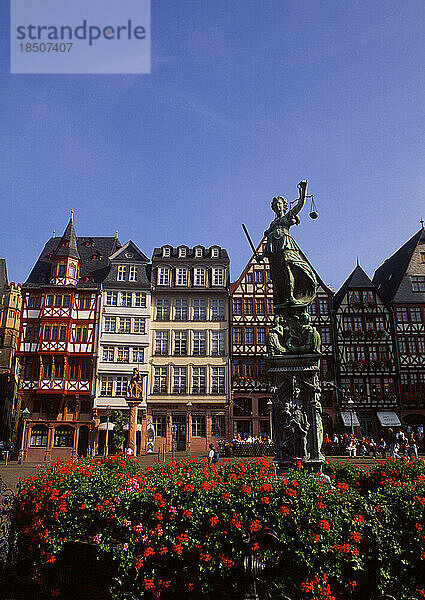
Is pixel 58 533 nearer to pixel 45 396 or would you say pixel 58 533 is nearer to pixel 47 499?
pixel 47 499

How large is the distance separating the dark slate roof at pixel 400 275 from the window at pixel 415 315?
2.73ft

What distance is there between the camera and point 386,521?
6.39 meters

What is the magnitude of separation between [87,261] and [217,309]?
13424 millimetres

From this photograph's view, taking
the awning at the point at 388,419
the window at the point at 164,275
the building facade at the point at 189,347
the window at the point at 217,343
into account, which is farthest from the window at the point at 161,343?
the awning at the point at 388,419

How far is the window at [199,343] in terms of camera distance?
43184 mm

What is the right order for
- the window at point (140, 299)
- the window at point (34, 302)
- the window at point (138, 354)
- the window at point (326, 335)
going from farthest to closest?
the window at point (326, 335)
the window at point (140, 299)
the window at point (138, 354)
the window at point (34, 302)

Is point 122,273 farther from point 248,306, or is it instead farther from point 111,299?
point 248,306

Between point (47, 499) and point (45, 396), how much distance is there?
3567 cm

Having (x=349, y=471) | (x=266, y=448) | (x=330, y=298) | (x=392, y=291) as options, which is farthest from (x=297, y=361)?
(x=392, y=291)

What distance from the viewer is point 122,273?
4469 centimetres

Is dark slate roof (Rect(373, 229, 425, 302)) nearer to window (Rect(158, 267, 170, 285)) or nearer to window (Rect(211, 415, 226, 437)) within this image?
window (Rect(211, 415, 226, 437))

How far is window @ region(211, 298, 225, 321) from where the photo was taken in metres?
44.0

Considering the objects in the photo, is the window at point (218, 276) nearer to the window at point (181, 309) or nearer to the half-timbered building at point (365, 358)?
the window at point (181, 309)

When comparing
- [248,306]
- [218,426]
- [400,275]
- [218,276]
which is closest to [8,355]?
[218,276]
